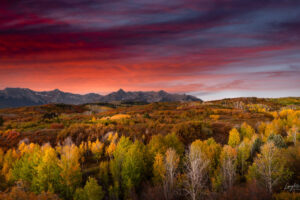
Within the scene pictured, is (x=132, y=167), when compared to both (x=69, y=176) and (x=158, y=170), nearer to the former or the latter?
(x=158, y=170)

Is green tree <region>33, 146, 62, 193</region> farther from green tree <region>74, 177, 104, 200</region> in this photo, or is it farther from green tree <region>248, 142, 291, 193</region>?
green tree <region>248, 142, 291, 193</region>

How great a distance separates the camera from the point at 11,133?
1521 inches

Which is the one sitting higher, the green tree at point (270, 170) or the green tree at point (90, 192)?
the green tree at point (270, 170)

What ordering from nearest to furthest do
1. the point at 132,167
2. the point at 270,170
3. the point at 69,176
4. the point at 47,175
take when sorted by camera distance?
the point at 69,176 → the point at 47,175 → the point at 270,170 → the point at 132,167

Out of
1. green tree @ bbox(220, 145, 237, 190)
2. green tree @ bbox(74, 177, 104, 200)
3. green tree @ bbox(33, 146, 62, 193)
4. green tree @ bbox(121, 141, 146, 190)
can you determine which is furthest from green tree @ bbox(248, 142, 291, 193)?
green tree @ bbox(33, 146, 62, 193)

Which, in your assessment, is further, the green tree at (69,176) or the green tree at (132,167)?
the green tree at (132,167)

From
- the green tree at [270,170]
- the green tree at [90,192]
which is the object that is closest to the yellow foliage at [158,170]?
the green tree at [90,192]

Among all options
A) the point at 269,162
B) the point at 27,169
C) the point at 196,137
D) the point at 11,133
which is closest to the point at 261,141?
the point at 196,137

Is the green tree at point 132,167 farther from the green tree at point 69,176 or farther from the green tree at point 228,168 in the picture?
the green tree at point 228,168

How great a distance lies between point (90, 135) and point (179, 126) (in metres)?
20.7

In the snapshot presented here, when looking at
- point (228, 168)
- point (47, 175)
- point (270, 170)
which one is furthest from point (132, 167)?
point (270, 170)

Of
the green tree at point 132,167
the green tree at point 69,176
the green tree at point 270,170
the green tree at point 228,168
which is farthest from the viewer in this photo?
the green tree at point 228,168

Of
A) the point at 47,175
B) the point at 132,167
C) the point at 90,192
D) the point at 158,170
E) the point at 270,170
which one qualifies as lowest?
the point at 90,192

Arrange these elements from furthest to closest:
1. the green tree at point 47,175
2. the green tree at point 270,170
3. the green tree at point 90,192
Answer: the green tree at point 47,175
the green tree at point 270,170
the green tree at point 90,192
